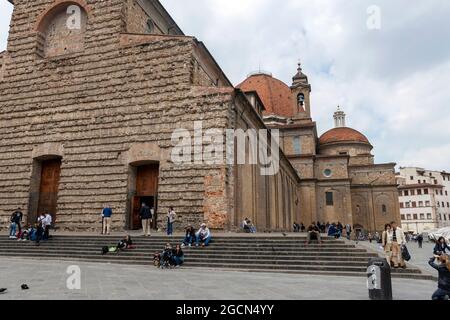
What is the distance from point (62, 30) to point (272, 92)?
1371 inches

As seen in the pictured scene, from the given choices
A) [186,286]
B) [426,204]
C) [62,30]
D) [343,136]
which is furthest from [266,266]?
[426,204]

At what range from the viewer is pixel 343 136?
52.8 metres

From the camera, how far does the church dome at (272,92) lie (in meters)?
50.5

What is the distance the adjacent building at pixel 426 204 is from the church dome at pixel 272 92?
126 ft

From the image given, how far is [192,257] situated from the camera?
11.6 m

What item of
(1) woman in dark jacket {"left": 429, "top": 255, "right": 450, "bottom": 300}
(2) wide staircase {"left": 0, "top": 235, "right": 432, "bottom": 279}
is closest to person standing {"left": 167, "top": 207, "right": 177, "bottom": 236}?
(2) wide staircase {"left": 0, "top": 235, "right": 432, "bottom": 279}

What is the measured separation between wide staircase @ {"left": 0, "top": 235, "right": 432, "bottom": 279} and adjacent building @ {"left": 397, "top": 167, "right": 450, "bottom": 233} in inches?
2727

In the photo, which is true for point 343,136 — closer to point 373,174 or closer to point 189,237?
point 373,174

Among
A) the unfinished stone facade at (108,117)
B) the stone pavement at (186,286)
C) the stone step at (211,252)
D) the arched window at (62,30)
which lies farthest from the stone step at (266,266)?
the arched window at (62,30)

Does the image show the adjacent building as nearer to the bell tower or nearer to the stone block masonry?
the bell tower

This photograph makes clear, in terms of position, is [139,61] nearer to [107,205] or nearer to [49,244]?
[107,205]

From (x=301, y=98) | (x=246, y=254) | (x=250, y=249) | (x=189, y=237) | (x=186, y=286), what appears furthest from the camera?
(x=301, y=98)

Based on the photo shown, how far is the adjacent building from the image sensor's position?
7162 cm

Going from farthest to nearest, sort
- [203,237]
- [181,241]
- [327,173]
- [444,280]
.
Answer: [327,173], [181,241], [203,237], [444,280]
